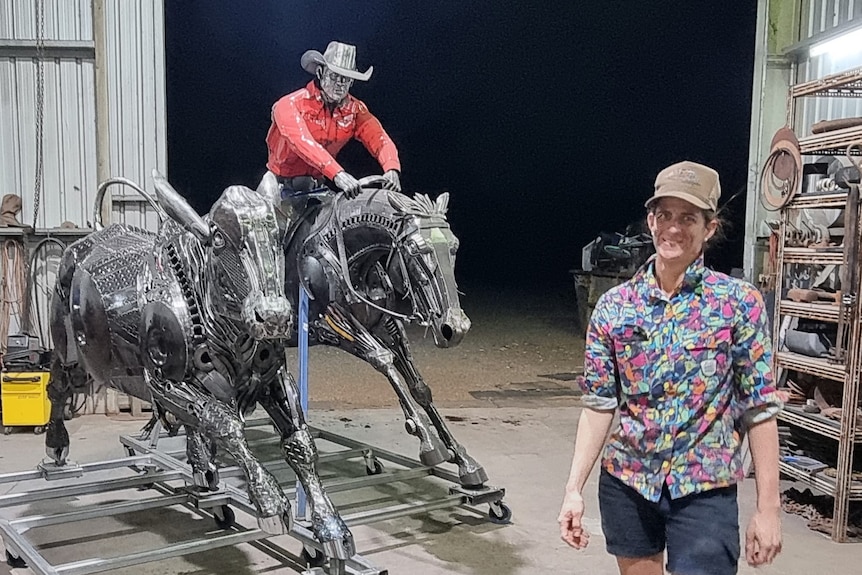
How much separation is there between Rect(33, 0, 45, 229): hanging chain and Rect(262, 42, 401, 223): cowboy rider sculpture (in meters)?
2.48

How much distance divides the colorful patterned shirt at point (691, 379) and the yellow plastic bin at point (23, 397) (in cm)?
484

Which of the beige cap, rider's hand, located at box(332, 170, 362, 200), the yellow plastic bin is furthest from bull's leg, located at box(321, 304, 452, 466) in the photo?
the yellow plastic bin

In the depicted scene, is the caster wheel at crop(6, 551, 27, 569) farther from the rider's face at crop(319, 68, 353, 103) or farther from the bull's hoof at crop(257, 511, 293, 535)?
the rider's face at crop(319, 68, 353, 103)

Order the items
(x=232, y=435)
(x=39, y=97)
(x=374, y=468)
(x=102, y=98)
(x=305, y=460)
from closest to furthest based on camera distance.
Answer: (x=232, y=435), (x=305, y=460), (x=374, y=468), (x=39, y=97), (x=102, y=98)

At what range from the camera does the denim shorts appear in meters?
2.02

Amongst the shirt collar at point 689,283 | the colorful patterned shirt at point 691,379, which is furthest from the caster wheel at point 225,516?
the shirt collar at point 689,283

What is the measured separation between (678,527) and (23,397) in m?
5.06

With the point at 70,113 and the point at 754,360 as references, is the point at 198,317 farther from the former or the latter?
the point at 70,113

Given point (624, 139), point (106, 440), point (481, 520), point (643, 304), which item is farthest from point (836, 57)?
point (624, 139)

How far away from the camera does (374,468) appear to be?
500 centimetres

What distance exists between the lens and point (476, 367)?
29.2 ft

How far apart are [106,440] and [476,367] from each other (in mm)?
4287

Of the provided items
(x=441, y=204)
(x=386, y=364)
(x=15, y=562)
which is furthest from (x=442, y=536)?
(x=15, y=562)

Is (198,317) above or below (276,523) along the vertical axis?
above
